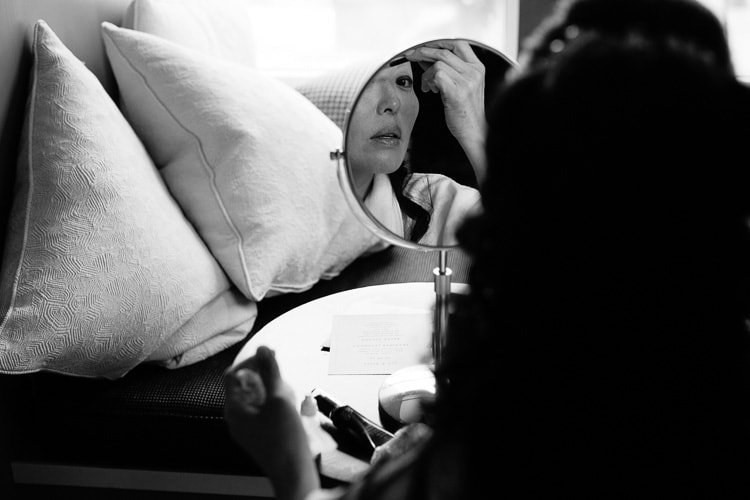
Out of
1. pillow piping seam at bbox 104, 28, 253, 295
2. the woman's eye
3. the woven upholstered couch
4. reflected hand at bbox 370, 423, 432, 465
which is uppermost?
the woman's eye

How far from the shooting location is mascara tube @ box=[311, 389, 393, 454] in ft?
2.91

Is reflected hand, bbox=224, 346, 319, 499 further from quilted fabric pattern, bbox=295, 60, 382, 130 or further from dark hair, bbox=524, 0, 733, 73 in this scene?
quilted fabric pattern, bbox=295, 60, 382, 130

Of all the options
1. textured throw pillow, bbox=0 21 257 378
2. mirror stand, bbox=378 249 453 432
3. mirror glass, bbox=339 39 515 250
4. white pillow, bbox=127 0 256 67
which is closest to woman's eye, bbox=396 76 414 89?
mirror glass, bbox=339 39 515 250

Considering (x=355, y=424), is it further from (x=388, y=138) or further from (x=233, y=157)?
(x=233, y=157)

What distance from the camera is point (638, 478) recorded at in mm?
394

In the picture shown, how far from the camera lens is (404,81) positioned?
91cm

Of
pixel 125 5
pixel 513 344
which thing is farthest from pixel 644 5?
pixel 125 5

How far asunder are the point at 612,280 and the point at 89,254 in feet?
2.81

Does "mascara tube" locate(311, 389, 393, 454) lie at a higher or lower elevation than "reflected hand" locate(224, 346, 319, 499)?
lower

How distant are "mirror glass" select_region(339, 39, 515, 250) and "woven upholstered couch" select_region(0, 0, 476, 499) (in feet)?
1.33

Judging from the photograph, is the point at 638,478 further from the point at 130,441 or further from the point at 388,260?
the point at 388,260

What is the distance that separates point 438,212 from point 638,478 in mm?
600

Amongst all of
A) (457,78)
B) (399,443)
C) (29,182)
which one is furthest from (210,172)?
(399,443)

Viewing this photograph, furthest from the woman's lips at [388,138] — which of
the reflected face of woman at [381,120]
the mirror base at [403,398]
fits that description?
the mirror base at [403,398]
